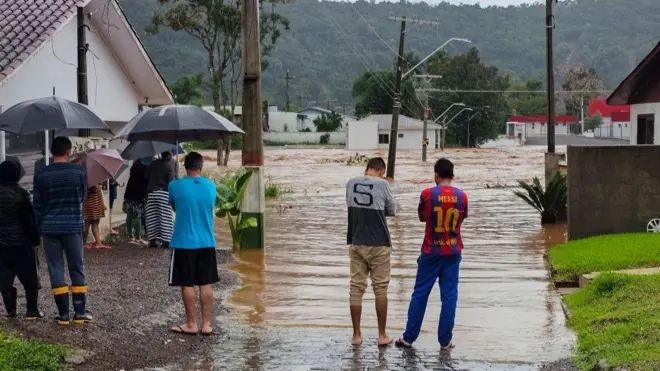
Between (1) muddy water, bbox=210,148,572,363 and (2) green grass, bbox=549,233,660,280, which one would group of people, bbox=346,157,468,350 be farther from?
(2) green grass, bbox=549,233,660,280

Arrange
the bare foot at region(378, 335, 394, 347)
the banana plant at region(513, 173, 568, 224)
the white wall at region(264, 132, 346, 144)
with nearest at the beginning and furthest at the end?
the bare foot at region(378, 335, 394, 347) < the banana plant at region(513, 173, 568, 224) < the white wall at region(264, 132, 346, 144)

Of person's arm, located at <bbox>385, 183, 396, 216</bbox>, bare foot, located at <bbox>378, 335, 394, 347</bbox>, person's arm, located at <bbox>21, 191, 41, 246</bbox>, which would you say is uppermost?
person's arm, located at <bbox>385, 183, 396, 216</bbox>

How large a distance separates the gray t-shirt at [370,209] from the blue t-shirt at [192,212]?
1370mm

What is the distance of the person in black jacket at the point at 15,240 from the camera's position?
9.30 m

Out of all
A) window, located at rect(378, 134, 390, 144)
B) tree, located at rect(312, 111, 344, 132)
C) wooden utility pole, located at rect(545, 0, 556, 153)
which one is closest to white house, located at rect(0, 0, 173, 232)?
wooden utility pole, located at rect(545, 0, 556, 153)

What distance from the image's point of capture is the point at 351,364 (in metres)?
8.70

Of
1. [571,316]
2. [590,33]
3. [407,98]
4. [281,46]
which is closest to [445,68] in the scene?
[407,98]

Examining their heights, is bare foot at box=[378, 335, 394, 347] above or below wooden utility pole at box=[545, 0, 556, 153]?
below

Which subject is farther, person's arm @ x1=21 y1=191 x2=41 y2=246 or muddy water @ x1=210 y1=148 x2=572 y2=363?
muddy water @ x1=210 y1=148 x2=572 y2=363

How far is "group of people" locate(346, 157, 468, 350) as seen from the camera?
920 centimetres

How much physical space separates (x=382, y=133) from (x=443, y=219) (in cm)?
9352

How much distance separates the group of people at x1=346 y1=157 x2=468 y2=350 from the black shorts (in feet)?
4.49

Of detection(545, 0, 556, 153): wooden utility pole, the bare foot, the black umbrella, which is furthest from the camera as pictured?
detection(545, 0, 556, 153): wooden utility pole

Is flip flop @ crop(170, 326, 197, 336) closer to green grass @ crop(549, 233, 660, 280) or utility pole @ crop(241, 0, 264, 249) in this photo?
green grass @ crop(549, 233, 660, 280)
